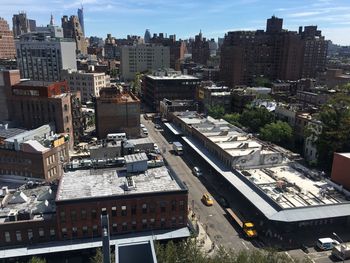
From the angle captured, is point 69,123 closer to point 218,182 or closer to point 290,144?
point 218,182

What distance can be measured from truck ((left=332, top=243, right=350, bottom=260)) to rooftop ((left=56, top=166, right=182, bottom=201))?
2746 cm

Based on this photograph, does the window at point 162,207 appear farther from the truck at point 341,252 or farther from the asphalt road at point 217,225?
the truck at point 341,252

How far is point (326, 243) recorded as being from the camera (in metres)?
54.0

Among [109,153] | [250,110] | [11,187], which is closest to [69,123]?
[109,153]

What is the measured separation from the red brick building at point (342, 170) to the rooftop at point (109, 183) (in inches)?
1492

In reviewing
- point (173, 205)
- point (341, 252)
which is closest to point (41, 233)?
point (173, 205)

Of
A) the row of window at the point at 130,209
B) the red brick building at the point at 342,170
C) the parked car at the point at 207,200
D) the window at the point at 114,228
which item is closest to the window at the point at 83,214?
the row of window at the point at 130,209

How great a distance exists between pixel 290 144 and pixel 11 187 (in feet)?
270

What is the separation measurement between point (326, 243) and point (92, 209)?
3986 centimetres

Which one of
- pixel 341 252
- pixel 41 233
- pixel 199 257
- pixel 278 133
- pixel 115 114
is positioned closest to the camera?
pixel 199 257

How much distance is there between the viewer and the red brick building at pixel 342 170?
67875 mm

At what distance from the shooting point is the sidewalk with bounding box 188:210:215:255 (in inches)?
2131

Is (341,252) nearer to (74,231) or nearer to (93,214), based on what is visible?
(93,214)

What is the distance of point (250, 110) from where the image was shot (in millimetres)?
123562
